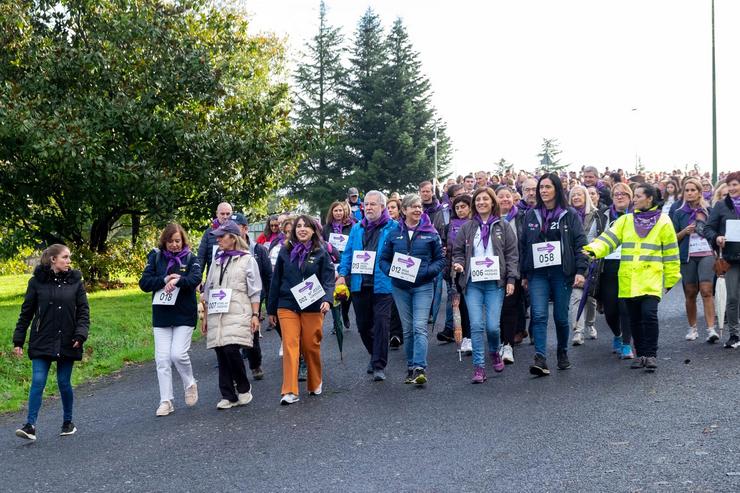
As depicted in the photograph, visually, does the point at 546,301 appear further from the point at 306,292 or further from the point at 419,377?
the point at 306,292

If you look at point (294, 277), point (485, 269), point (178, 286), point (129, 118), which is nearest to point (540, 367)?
point (485, 269)

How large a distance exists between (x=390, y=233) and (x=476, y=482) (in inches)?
165

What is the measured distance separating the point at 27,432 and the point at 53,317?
3.67 feet

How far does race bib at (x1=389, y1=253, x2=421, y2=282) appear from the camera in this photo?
904 cm

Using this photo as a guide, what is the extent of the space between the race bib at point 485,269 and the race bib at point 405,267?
610 millimetres

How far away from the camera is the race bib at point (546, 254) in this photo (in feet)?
29.5

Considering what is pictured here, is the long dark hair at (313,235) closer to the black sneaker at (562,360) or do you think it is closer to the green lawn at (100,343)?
the black sneaker at (562,360)

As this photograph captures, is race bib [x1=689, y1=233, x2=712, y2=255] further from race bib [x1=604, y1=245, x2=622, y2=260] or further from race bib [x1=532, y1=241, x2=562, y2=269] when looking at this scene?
race bib [x1=532, y1=241, x2=562, y2=269]

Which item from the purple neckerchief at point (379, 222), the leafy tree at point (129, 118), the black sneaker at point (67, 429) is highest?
the leafy tree at point (129, 118)

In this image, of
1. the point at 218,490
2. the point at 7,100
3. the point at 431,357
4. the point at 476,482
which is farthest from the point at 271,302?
the point at 7,100

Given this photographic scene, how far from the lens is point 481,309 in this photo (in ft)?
29.5

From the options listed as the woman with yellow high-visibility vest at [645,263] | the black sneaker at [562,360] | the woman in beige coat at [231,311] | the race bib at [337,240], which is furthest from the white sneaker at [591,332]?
the woman in beige coat at [231,311]

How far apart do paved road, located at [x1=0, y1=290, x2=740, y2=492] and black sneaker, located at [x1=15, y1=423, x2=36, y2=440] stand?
0.34 feet

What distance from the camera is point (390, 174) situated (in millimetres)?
52469
